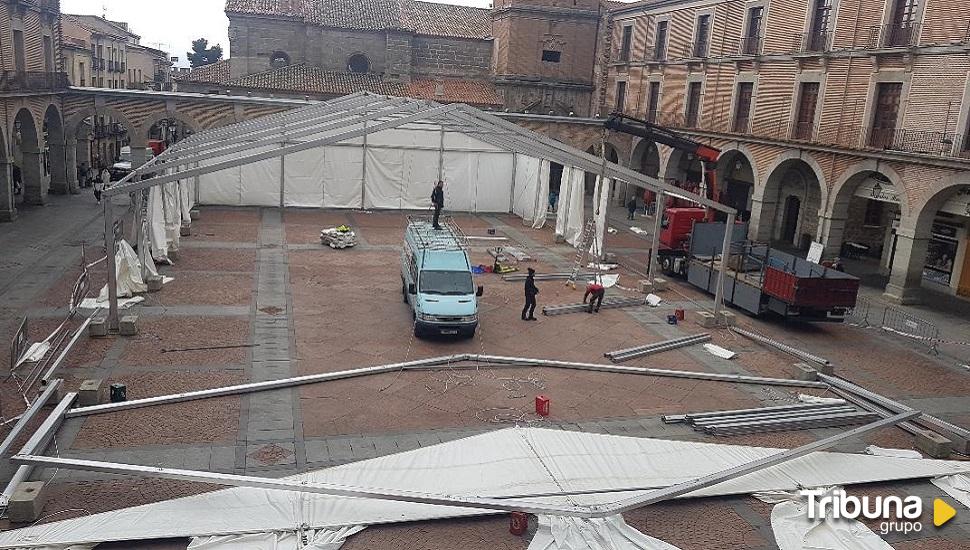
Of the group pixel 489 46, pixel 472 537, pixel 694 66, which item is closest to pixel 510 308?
pixel 472 537

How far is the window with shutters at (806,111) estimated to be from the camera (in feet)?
98.5

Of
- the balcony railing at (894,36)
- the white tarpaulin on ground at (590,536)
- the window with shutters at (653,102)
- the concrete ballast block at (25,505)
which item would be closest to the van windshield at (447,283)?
the white tarpaulin on ground at (590,536)

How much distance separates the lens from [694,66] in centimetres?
3750

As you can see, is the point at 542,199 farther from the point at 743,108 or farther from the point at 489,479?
the point at 489,479

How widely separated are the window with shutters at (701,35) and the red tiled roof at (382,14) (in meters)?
17.7

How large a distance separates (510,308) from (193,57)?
86092mm

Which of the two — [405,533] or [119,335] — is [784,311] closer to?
[405,533]

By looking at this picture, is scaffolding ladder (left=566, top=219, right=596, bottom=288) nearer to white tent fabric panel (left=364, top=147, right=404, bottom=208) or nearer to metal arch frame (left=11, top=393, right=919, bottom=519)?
white tent fabric panel (left=364, top=147, right=404, bottom=208)

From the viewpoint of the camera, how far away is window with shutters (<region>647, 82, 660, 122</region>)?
41312 mm

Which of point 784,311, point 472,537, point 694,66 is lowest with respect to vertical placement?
point 472,537

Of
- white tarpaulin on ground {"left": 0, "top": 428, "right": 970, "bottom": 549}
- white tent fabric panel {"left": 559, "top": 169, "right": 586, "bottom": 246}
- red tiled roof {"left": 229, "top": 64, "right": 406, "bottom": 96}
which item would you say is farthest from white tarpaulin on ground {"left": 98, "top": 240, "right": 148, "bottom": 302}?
red tiled roof {"left": 229, "top": 64, "right": 406, "bottom": 96}

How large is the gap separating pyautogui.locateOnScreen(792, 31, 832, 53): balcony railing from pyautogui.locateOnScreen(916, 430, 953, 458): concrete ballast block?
66.3ft

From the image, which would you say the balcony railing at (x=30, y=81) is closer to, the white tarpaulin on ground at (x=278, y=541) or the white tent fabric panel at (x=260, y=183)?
the white tent fabric panel at (x=260, y=183)

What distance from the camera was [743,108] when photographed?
113 ft
